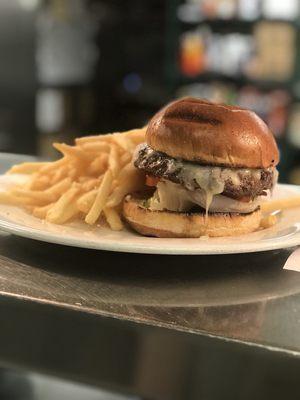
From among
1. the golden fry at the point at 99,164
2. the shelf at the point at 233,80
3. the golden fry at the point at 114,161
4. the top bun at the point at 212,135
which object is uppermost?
the top bun at the point at 212,135

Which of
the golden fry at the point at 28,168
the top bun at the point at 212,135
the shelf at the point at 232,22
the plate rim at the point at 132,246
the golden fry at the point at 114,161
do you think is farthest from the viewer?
the shelf at the point at 232,22

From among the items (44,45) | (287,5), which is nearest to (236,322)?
(287,5)

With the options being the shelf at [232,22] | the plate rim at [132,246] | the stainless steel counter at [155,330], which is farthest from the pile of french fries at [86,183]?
the shelf at [232,22]

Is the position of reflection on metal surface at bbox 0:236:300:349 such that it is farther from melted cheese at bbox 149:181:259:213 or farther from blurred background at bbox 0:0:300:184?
blurred background at bbox 0:0:300:184

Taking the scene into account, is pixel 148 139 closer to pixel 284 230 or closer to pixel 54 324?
pixel 284 230

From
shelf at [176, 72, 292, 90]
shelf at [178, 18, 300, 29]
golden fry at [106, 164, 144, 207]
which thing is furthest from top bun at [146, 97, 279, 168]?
shelf at [178, 18, 300, 29]

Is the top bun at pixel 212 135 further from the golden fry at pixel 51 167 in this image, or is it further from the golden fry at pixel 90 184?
the golden fry at pixel 51 167

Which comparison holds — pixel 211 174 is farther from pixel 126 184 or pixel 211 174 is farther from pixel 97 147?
pixel 97 147

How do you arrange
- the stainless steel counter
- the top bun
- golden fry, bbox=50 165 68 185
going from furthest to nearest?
golden fry, bbox=50 165 68 185 < the top bun < the stainless steel counter
